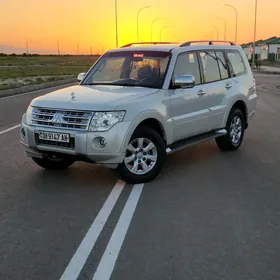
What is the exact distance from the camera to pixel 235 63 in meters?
8.67

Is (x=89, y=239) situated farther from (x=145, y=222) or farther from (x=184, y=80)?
(x=184, y=80)

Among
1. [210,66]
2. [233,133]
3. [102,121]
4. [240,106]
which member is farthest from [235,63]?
[102,121]

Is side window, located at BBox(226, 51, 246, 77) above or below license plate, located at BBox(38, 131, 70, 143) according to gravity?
above

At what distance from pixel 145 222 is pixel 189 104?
280cm

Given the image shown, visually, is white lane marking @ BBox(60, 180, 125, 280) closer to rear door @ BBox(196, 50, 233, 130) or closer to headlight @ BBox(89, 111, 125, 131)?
headlight @ BBox(89, 111, 125, 131)

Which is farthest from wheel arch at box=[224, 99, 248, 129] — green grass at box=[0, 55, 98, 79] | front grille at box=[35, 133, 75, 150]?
green grass at box=[0, 55, 98, 79]

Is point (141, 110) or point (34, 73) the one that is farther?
point (34, 73)

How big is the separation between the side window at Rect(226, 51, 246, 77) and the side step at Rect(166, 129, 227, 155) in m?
1.31

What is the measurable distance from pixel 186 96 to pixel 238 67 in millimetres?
2227

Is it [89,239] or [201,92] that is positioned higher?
[201,92]

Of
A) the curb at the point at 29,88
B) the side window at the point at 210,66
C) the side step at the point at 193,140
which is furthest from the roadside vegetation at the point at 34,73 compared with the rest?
the side step at the point at 193,140

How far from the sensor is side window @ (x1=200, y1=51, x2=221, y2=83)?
7.67 m

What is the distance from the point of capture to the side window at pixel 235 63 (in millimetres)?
8508

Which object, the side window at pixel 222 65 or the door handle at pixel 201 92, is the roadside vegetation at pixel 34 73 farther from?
the door handle at pixel 201 92
